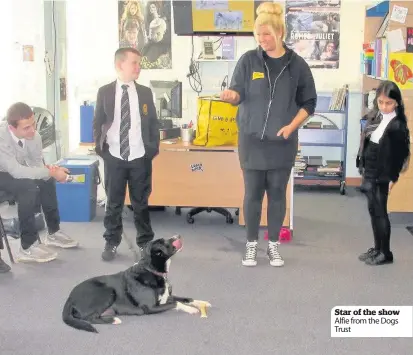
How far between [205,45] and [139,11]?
78 cm

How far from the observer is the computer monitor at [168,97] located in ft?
15.9

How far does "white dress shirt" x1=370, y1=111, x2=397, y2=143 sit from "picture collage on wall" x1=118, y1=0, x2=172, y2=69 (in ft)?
10.5

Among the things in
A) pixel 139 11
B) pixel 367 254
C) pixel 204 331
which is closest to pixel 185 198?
pixel 367 254

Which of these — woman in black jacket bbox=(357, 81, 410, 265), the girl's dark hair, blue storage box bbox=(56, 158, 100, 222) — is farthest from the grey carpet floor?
the girl's dark hair

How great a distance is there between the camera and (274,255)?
150 inches

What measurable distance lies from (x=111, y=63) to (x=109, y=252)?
10.2ft

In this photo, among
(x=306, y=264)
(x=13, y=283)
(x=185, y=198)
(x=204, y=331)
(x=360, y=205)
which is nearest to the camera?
(x=204, y=331)

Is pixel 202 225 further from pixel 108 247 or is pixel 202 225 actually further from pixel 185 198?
pixel 108 247

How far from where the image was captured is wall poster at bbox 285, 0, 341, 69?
6.25 meters

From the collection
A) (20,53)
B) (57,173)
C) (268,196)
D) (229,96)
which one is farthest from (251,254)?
(20,53)

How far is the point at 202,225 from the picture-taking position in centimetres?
480

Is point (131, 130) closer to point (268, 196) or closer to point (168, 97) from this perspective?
point (268, 196)

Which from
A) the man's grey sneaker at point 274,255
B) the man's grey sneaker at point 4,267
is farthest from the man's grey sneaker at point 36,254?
the man's grey sneaker at point 274,255

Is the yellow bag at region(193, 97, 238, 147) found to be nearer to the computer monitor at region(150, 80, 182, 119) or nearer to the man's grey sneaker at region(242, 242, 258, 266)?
the computer monitor at region(150, 80, 182, 119)
